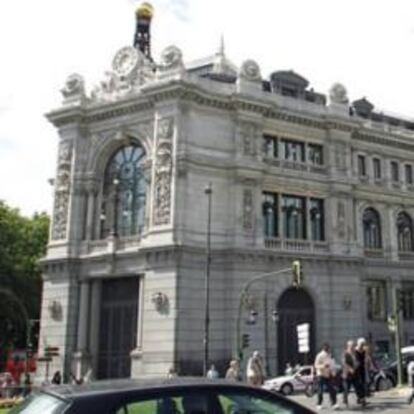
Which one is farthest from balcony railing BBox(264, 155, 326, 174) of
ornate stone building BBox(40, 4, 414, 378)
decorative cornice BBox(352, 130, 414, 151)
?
decorative cornice BBox(352, 130, 414, 151)

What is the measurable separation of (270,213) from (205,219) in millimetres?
5038

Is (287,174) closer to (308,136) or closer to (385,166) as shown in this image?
(308,136)

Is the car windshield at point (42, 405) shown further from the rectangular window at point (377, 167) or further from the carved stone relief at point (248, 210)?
the rectangular window at point (377, 167)

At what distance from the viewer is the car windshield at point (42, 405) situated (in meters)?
6.09

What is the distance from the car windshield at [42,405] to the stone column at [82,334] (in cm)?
3907

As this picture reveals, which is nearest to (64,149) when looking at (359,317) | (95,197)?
(95,197)

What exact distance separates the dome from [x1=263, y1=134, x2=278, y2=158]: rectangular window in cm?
1893

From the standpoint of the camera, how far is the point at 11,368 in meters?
47.7

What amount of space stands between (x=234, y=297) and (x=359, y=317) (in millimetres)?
9652

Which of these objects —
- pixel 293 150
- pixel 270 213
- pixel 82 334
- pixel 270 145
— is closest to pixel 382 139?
pixel 293 150

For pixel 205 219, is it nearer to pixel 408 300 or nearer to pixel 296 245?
pixel 296 245

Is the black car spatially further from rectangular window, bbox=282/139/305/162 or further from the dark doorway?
rectangular window, bbox=282/139/305/162

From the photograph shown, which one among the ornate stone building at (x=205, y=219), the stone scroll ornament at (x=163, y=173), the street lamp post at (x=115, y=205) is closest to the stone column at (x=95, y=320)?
the ornate stone building at (x=205, y=219)

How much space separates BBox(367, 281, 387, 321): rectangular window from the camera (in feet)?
163
